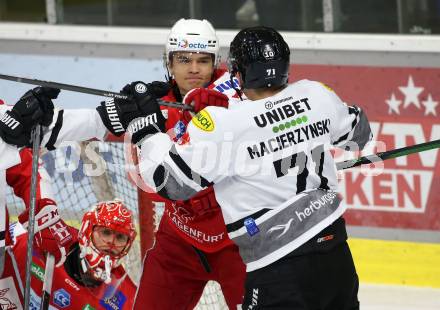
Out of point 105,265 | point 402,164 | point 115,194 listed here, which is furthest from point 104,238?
point 402,164

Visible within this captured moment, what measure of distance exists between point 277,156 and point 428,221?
235cm

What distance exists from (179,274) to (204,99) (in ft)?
2.21

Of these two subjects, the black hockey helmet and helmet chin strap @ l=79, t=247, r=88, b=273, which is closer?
the black hockey helmet

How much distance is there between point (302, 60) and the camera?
5.84 m

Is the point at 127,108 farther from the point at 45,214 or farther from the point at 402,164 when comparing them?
the point at 402,164

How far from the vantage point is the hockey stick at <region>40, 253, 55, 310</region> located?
417 centimetres

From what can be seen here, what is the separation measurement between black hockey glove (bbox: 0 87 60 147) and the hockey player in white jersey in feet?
1.41

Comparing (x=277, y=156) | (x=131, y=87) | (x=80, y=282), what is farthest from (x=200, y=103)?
(x=80, y=282)

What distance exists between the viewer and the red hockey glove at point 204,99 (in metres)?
3.82

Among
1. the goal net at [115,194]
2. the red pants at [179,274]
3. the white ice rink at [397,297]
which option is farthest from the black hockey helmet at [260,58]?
the white ice rink at [397,297]

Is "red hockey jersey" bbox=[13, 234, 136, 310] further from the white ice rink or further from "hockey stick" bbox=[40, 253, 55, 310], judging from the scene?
the white ice rink

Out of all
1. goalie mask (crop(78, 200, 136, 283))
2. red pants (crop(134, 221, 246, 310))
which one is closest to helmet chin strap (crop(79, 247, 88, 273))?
goalie mask (crop(78, 200, 136, 283))

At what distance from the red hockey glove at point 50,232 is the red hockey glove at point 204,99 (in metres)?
0.70

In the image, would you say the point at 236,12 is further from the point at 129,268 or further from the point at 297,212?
the point at 297,212
